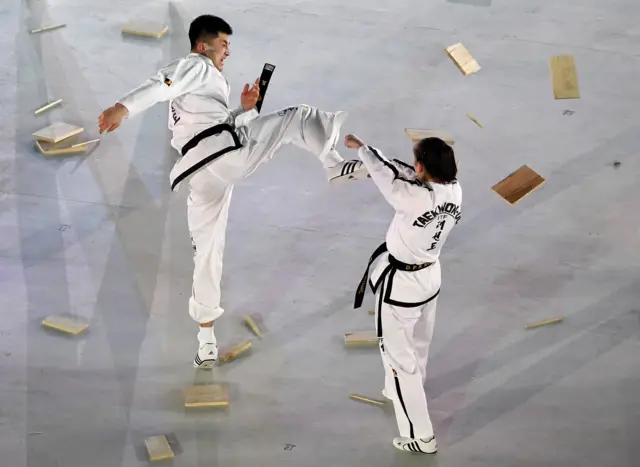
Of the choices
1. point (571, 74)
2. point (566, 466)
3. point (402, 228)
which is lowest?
point (566, 466)

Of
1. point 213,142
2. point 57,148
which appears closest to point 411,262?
point 213,142

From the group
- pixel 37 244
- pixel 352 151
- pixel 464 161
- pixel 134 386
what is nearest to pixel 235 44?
pixel 352 151

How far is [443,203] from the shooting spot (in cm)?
372

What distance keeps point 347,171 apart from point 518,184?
161cm

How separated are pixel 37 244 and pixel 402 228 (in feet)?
7.76

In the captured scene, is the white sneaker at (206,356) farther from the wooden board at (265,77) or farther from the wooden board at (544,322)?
the wooden board at (544,322)

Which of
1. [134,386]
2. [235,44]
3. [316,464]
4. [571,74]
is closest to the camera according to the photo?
[316,464]

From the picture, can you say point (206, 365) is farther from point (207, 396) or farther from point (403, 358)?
point (403, 358)

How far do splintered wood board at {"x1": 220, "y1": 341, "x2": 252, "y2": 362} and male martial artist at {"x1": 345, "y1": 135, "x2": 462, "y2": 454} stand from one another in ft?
2.74

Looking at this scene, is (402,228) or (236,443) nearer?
(402,228)

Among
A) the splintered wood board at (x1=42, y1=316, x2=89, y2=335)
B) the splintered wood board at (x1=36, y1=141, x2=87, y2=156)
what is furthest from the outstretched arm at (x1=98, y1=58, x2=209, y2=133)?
the splintered wood board at (x1=36, y1=141, x2=87, y2=156)

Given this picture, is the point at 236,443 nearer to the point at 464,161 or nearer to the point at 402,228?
the point at 402,228

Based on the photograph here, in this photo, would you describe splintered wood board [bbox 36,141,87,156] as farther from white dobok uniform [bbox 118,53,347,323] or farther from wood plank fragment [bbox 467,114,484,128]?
wood plank fragment [bbox 467,114,484,128]

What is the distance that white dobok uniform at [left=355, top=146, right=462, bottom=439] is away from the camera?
12.2 feet
